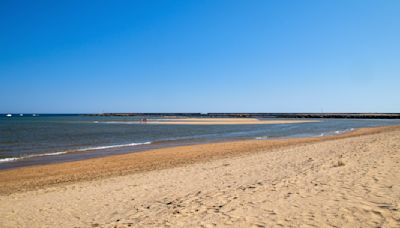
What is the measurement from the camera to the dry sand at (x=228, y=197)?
18.9ft

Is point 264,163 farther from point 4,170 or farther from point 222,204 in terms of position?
point 4,170

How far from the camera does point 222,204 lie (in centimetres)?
677

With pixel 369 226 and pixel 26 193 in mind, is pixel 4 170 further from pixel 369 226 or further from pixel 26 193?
pixel 369 226

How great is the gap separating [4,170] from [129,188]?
9.62 meters

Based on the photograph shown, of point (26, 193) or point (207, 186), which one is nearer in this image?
point (207, 186)

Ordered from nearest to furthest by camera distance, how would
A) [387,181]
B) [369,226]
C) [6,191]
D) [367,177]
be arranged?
[369,226], [387,181], [367,177], [6,191]

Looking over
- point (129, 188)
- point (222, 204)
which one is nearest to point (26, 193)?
point (129, 188)

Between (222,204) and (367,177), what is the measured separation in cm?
438

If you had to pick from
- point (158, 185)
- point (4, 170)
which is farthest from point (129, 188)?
point (4, 170)

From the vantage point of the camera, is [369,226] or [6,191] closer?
[369,226]

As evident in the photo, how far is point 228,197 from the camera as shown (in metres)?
7.32

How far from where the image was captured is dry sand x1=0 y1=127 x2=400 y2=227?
575 centimetres

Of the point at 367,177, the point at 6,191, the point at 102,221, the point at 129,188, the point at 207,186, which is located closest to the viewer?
the point at 102,221

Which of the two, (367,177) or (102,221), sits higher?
(367,177)
